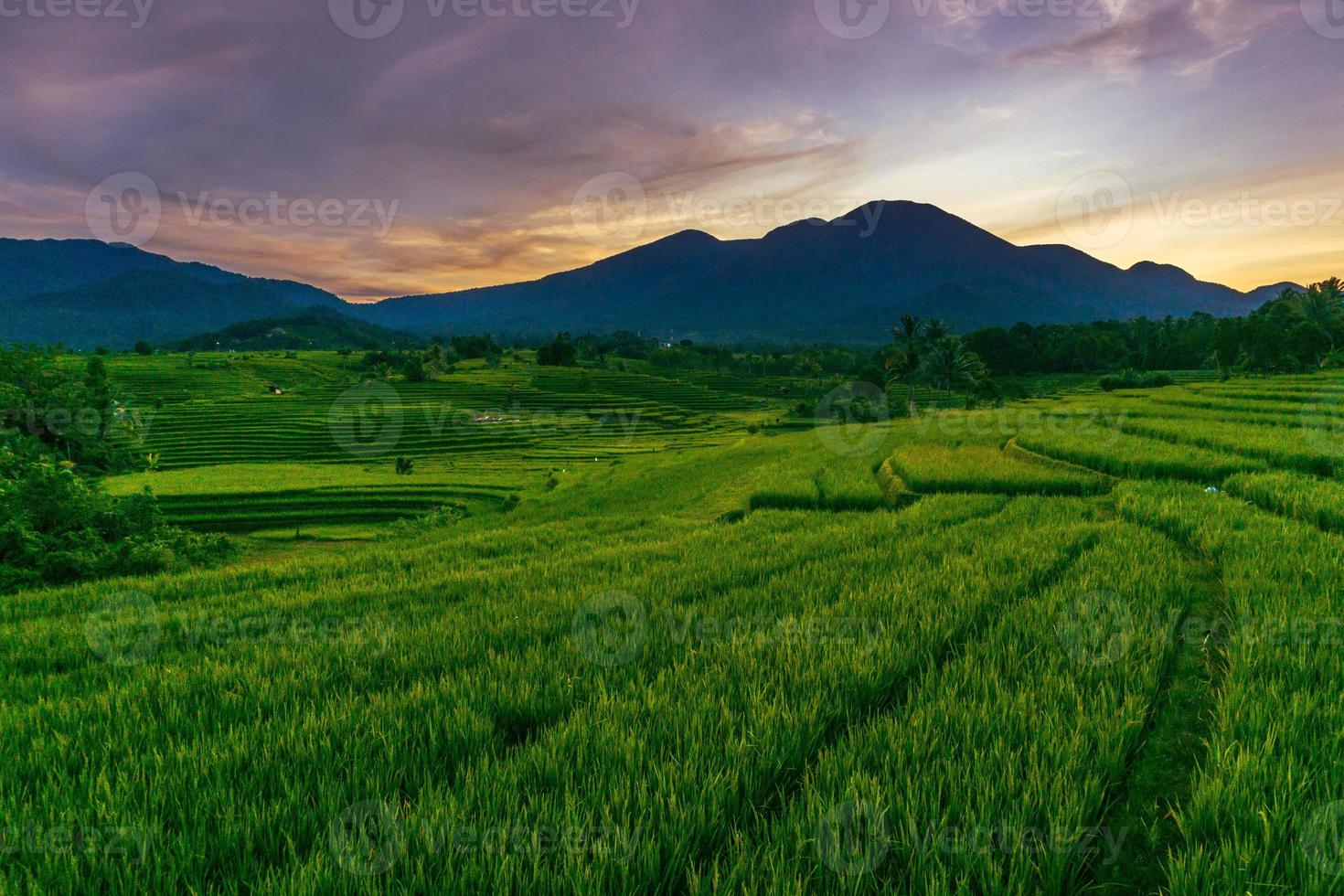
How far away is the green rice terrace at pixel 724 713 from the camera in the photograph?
85.2 inches

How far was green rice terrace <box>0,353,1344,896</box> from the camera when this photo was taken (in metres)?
2.16

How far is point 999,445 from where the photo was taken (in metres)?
18.5

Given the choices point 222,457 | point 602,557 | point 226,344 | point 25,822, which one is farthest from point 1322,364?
point 226,344

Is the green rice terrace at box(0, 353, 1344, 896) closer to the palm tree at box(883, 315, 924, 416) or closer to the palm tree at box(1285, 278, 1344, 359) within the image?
the palm tree at box(883, 315, 924, 416)

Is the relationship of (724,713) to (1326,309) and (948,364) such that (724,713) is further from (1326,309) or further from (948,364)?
(1326,309)

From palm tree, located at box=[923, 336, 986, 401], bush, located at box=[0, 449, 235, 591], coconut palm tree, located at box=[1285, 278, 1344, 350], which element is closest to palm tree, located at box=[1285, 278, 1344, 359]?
coconut palm tree, located at box=[1285, 278, 1344, 350]

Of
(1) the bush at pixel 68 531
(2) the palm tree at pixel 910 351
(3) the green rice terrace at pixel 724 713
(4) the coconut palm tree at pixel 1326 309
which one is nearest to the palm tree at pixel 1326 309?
(4) the coconut palm tree at pixel 1326 309

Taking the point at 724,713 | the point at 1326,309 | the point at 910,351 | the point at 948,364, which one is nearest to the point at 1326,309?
the point at 1326,309

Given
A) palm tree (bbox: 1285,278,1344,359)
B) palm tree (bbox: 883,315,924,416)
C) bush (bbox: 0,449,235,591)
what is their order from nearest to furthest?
bush (bbox: 0,449,235,591) < palm tree (bbox: 1285,278,1344,359) < palm tree (bbox: 883,315,924,416)

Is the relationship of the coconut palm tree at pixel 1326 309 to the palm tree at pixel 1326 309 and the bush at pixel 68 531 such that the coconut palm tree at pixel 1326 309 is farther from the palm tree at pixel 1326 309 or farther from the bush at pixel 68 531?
the bush at pixel 68 531

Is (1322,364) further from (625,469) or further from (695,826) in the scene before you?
(695,826)

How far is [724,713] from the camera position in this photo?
3189mm

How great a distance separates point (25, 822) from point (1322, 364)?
75.1m

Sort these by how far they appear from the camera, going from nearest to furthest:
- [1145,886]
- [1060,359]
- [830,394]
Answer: [1145,886] → [830,394] → [1060,359]
